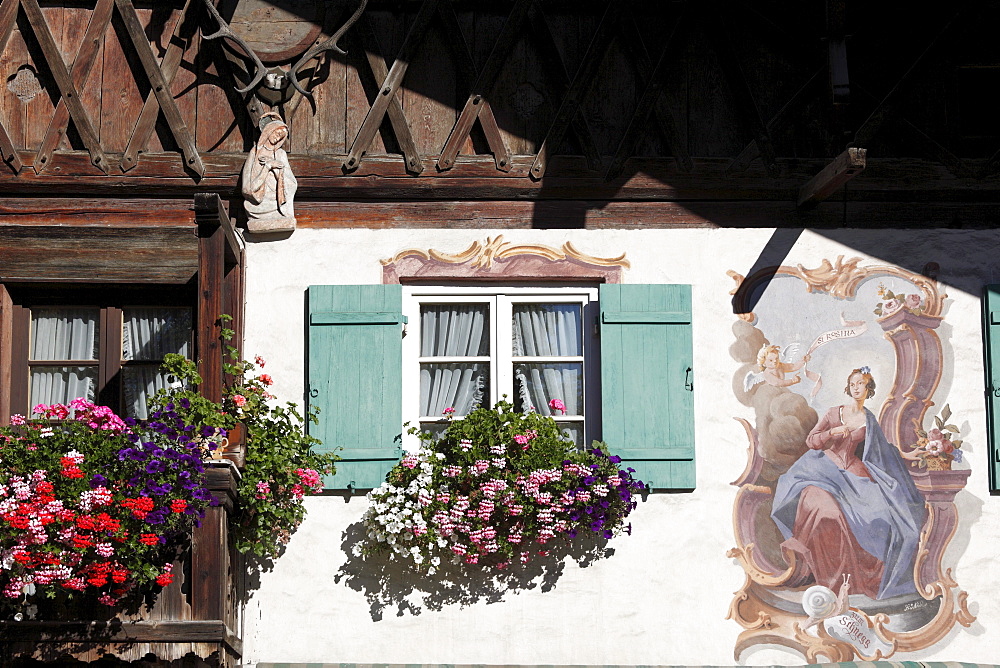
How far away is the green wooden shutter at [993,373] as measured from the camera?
28.0ft

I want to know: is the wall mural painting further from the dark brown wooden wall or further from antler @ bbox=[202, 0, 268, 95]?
antler @ bbox=[202, 0, 268, 95]

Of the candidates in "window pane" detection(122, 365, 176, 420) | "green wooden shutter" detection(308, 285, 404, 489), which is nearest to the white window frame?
"green wooden shutter" detection(308, 285, 404, 489)

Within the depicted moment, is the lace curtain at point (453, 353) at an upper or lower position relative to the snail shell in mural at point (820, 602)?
upper

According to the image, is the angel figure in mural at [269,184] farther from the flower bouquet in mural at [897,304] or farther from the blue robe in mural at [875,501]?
the flower bouquet in mural at [897,304]

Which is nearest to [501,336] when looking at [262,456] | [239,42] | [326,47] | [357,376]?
[357,376]

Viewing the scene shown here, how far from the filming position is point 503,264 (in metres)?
8.85

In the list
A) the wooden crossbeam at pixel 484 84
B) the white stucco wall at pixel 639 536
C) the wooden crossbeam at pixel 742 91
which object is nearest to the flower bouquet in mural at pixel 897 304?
the white stucco wall at pixel 639 536

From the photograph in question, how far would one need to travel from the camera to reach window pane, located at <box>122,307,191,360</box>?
8.91m

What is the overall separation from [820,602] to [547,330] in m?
2.06

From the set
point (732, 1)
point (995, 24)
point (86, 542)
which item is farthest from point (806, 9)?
point (86, 542)

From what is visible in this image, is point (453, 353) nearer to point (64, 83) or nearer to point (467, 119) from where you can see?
point (467, 119)

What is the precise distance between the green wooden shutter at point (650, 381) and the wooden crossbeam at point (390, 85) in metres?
1.62

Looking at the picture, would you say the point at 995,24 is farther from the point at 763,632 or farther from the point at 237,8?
the point at 237,8

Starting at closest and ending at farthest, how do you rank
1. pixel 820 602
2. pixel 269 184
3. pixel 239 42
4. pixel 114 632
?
pixel 114 632
pixel 820 602
pixel 269 184
pixel 239 42
